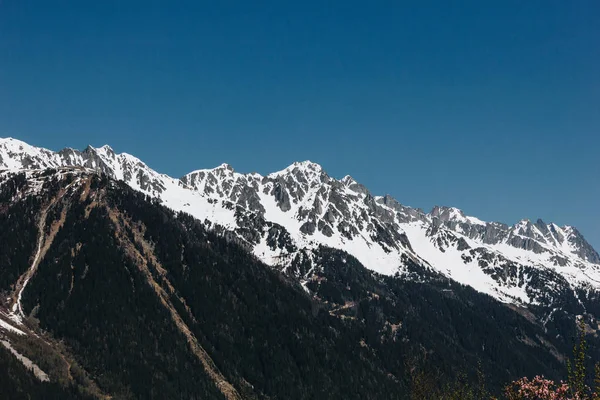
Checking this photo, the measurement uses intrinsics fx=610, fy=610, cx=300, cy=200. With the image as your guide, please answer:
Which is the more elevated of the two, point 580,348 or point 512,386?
point 580,348

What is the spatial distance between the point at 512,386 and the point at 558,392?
21.1ft

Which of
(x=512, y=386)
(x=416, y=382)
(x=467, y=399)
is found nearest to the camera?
(x=512, y=386)

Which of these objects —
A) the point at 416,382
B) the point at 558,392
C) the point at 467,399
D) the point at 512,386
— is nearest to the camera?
the point at 558,392

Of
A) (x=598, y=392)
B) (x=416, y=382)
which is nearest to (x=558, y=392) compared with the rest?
(x=598, y=392)

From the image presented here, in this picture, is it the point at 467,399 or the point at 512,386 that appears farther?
the point at 467,399

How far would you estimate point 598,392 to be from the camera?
68.6 metres

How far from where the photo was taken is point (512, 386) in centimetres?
7162

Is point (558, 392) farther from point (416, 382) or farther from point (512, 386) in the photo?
point (416, 382)

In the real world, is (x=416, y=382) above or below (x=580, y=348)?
below

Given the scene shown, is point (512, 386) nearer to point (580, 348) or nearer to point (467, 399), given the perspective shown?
point (580, 348)

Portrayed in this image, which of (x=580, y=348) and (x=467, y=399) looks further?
(x=467, y=399)

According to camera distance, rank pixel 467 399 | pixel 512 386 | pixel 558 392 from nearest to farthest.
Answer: pixel 558 392 < pixel 512 386 < pixel 467 399

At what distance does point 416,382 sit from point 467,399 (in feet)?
84.5

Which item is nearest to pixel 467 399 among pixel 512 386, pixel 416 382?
pixel 416 382
